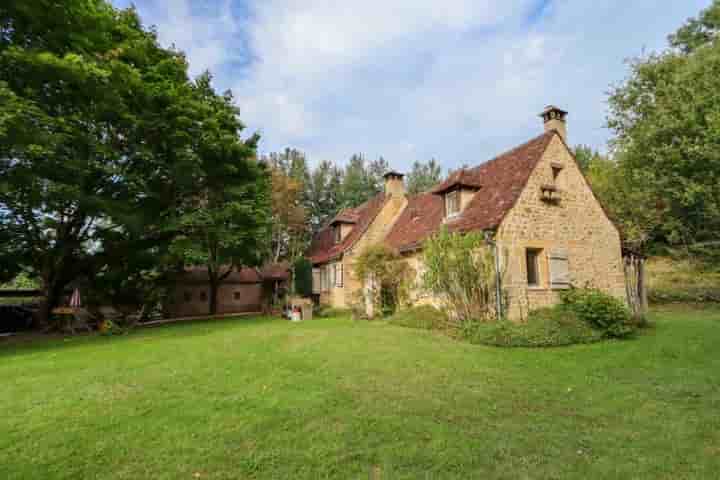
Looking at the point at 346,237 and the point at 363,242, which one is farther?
the point at 346,237

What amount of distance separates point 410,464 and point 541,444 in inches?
62.2

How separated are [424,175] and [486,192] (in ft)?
122

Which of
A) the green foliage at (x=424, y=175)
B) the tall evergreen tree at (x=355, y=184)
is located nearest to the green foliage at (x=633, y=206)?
the tall evergreen tree at (x=355, y=184)

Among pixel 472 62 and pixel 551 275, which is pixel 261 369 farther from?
pixel 472 62

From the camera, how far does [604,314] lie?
33.0 ft

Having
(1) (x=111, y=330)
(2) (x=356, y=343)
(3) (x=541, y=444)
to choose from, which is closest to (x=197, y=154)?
(1) (x=111, y=330)

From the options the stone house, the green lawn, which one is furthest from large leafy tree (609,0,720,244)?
the stone house

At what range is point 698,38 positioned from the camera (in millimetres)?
21719

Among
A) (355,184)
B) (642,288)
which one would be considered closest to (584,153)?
(355,184)

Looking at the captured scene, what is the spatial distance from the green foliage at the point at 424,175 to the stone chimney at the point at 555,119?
34.6 metres

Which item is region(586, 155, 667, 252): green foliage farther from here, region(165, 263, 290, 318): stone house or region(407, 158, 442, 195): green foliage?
region(407, 158, 442, 195): green foliage

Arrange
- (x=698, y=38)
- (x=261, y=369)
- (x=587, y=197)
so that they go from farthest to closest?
1. (x=698, y=38)
2. (x=587, y=197)
3. (x=261, y=369)

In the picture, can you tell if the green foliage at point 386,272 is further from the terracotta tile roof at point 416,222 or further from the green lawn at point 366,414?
the green lawn at point 366,414

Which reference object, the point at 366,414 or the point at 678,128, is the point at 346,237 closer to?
the point at 366,414
